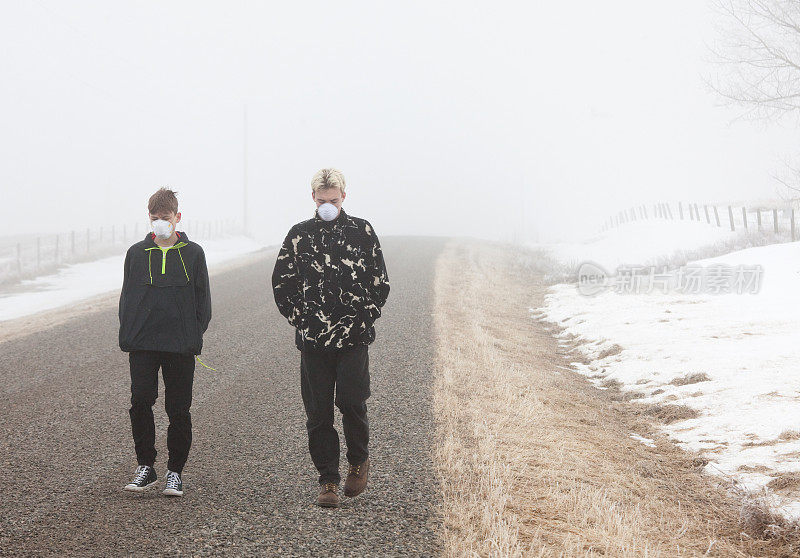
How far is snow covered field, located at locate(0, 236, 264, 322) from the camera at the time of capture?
16188mm

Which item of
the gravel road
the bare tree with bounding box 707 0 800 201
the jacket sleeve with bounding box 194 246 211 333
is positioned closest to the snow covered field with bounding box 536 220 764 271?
the bare tree with bounding box 707 0 800 201

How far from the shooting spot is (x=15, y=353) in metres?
9.82

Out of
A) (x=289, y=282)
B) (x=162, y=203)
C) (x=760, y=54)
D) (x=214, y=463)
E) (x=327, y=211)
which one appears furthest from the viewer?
(x=760, y=54)

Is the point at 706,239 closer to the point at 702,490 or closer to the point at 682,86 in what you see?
the point at 702,490

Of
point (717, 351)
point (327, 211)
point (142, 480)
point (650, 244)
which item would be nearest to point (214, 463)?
point (142, 480)

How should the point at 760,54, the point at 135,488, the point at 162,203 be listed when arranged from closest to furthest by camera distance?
the point at 162,203
the point at 135,488
the point at 760,54

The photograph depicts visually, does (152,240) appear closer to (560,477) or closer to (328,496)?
(328,496)

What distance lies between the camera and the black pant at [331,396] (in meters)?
4.52

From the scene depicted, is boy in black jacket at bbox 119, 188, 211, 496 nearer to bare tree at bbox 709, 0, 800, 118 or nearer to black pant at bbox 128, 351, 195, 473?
black pant at bbox 128, 351, 195, 473

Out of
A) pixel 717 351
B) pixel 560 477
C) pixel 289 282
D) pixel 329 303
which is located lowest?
pixel 560 477

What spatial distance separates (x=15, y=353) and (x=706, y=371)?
944 centimetres

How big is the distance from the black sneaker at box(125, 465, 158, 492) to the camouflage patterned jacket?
1453 mm

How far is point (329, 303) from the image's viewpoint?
14.6 feet

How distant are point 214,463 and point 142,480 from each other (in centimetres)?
80
